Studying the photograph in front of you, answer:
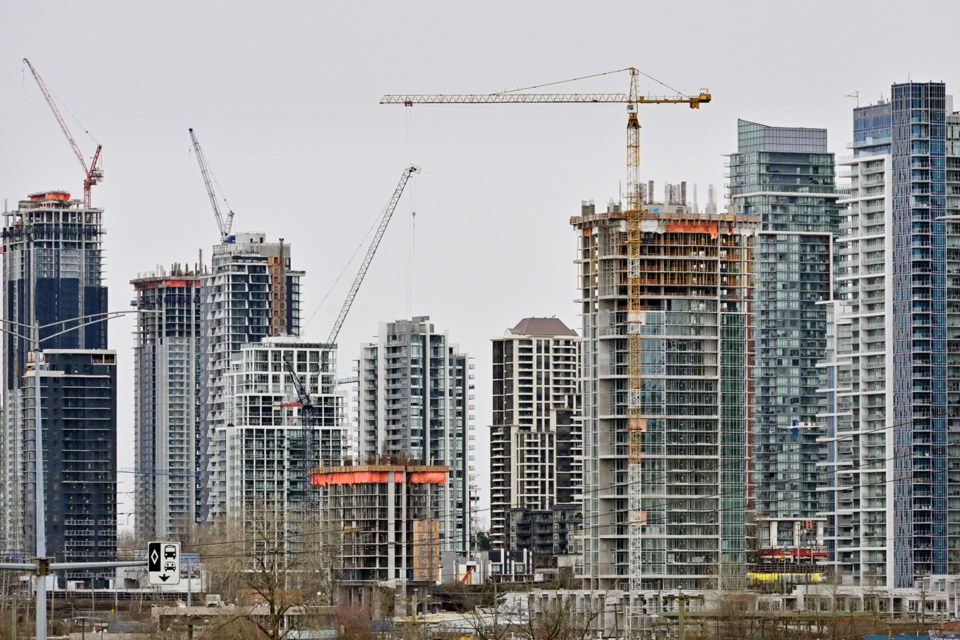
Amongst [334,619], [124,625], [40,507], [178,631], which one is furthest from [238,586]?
[40,507]

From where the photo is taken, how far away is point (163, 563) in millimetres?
62250

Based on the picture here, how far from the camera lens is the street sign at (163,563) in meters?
62.5

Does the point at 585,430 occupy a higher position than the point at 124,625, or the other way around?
the point at 585,430

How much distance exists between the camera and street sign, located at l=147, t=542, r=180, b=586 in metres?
62.5

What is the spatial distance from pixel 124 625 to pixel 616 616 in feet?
133

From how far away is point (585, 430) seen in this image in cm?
19950

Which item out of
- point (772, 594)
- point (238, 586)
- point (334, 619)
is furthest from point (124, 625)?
point (772, 594)

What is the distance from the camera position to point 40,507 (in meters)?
66.4

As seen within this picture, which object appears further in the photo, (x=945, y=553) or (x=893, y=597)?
(x=945, y=553)

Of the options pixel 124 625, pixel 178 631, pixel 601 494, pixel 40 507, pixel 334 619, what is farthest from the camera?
pixel 601 494

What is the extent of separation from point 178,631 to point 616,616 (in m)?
47.8

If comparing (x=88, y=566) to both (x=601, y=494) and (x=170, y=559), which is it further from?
(x=601, y=494)

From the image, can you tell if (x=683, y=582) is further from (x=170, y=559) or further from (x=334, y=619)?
(x=170, y=559)

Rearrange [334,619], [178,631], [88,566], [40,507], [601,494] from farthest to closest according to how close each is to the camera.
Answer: [601,494] → [334,619] → [178,631] → [40,507] → [88,566]
